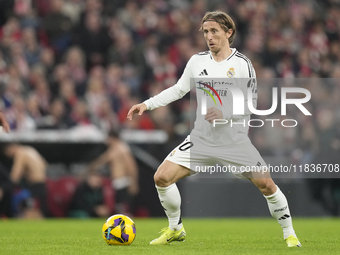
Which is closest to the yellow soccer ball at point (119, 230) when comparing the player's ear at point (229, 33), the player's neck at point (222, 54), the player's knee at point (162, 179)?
the player's knee at point (162, 179)

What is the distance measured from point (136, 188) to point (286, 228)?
6.16 m

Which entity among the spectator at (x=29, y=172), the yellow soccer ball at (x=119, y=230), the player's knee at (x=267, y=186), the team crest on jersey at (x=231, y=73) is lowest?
the spectator at (x=29, y=172)

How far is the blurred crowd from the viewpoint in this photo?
42.4 ft

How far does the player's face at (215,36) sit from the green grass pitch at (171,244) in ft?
7.14

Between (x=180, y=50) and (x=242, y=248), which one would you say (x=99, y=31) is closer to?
(x=180, y=50)

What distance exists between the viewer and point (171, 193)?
6805 mm

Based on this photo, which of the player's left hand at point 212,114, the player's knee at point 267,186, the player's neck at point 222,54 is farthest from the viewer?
the player's neck at point 222,54

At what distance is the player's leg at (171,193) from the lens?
6.68 m

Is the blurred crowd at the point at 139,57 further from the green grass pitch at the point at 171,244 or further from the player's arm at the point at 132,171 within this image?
the green grass pitch at the point at 171,244

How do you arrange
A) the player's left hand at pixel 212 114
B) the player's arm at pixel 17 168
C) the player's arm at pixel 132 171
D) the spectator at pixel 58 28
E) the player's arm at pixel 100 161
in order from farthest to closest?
the spectator at pixel 58 28, the player's arm at pixel 132 171, the player's arm at pixel 100 161, the player's arm at pixel 17 168, the player's left hand at pixel 212 114

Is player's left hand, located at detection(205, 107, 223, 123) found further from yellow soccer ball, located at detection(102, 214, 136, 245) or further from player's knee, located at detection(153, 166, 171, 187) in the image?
yellow soccer ball, located at detection(102, 214, 136, 245)

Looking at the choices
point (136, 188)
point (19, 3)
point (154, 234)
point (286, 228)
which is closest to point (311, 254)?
point (286, 228)

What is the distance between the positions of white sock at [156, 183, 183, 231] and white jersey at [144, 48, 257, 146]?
26.2 inches

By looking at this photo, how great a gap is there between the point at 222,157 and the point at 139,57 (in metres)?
9.22
